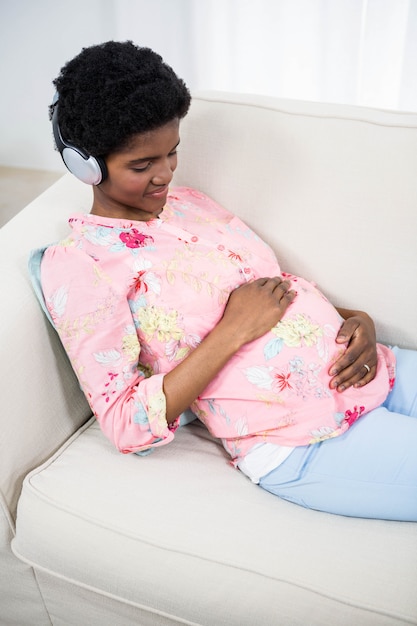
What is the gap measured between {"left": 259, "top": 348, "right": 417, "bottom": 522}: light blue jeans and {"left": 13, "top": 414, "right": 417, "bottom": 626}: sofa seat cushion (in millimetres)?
20

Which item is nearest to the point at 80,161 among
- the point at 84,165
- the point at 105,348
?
the point at 84,165

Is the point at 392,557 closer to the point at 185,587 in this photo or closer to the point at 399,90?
A: the point at 185,587

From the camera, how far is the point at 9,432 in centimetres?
118

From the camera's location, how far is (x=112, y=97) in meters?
1.07

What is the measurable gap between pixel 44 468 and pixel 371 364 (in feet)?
1.96

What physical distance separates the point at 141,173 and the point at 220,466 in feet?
1.69

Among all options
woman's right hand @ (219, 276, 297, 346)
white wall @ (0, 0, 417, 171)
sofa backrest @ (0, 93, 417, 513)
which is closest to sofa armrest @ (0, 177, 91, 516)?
sofa backrest @ (0, 93, 417, 513)

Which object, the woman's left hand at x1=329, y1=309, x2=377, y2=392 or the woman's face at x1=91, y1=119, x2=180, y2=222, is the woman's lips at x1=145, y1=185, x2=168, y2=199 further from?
the woman's left hand at x1=329, y1=309, x2=377, y2=392

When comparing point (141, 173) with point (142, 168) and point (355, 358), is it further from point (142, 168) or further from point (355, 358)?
point (355, 358)

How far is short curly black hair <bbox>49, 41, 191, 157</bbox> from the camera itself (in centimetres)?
107

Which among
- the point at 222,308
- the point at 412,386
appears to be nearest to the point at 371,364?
the point at 412,386

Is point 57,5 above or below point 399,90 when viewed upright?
above

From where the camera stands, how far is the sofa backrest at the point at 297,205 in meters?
1.28

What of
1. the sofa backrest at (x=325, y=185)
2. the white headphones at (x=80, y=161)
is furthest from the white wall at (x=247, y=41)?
the white headphones at (x=80, y=161)
